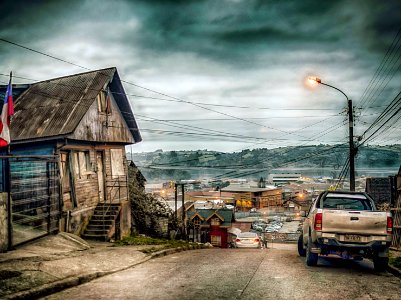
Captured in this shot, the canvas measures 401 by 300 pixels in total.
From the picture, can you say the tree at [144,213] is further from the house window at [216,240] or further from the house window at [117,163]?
the house window at [216,240]

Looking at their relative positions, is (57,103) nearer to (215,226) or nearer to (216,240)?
(215,226)

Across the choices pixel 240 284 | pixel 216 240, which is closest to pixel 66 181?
pixel 240 284

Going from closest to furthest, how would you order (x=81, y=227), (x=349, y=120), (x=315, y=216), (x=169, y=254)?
1. (x=315, y=216)
2. (x=169, y=254)
3. (x=81, y=227)
4. (x=349, y=120)

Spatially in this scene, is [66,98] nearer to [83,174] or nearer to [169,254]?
[83,174]

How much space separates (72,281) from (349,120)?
17406 mm

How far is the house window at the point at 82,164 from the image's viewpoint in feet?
52.5

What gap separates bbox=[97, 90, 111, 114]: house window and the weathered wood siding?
0.78ft

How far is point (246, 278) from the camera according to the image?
711cm

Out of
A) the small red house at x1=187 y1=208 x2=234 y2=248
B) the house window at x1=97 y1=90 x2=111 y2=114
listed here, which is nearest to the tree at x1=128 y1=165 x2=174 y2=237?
the house window at x1=97 y1=90 x2=111 y2=114

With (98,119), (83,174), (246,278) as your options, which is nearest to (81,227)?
(83,174)

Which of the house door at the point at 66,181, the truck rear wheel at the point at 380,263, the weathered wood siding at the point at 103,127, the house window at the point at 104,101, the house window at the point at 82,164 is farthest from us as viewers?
the house window at the point at 104,101

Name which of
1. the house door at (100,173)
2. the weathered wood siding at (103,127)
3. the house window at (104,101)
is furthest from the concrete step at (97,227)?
the house window at (104,101)

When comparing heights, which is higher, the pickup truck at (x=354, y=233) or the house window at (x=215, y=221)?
the pickup truck at (x=354, y=233)

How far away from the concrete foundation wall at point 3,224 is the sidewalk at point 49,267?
0.29 meters
